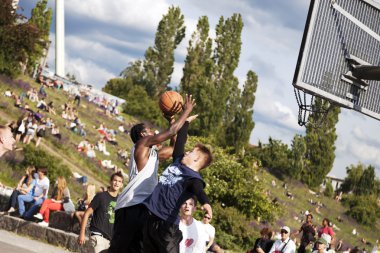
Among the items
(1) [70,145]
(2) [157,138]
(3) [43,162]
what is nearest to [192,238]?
(2) [157,138]

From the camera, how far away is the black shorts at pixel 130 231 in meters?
7.11

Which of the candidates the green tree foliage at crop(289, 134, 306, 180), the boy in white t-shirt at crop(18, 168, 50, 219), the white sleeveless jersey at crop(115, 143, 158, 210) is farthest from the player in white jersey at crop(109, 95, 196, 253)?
the green tree foliage at crop(289, 134, 306, 180)

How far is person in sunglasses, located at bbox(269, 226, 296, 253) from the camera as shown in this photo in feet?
42.0

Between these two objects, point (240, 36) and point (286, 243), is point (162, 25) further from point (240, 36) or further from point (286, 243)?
point (286, 243)

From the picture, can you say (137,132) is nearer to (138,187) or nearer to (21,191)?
(138,187)

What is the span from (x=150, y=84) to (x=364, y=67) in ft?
237

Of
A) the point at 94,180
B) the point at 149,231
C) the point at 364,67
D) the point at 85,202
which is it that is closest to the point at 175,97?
the point at 149,231

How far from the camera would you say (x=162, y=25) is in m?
81.8

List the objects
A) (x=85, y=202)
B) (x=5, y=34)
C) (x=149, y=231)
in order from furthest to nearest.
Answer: (x=5, y=34), (x=85, y=202), (x=149, y=231)

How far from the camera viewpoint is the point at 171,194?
7141 millimetres

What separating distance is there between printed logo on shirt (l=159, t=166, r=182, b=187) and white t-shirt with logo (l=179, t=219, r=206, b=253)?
3.18 meters

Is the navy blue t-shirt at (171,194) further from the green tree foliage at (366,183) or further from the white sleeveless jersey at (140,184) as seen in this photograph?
the green tree foliage at (366,183)

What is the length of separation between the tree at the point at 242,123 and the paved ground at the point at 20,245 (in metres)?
55.2

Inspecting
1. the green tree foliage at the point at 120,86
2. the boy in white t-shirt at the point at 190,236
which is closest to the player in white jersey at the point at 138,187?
the boy in white t-shirt at the point at 190,236
